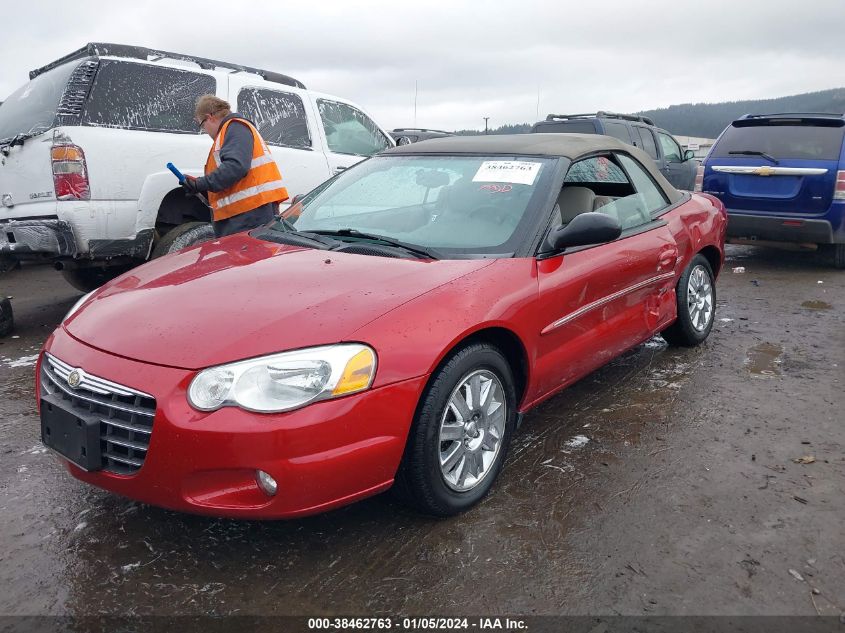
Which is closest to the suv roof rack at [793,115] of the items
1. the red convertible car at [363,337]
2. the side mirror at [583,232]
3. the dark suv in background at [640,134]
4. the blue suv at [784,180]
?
the blue suv at [784,180]

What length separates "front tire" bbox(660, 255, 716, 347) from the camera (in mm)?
4547

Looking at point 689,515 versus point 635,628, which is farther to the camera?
point 689,515

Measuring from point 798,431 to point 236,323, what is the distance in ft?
9.22

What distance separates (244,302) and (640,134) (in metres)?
10.5

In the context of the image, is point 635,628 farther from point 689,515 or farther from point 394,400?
point 394,400

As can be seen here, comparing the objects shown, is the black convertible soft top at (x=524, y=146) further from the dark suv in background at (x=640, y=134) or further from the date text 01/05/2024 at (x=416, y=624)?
the dark suv in background at (x=640, y=134)

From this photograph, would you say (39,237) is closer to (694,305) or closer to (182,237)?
(182,237)

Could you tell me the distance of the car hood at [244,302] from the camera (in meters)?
2.34

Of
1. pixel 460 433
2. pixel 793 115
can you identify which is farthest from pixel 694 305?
pixel 793 115

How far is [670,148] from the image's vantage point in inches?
500

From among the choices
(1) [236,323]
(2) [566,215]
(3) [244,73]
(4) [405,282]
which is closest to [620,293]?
(2) [566,215]

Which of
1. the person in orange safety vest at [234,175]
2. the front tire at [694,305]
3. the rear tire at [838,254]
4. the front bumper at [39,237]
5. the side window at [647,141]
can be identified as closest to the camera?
the front tire at [694,305]

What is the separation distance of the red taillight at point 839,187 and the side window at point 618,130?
13.9 ft

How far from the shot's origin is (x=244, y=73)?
6.38 metres
